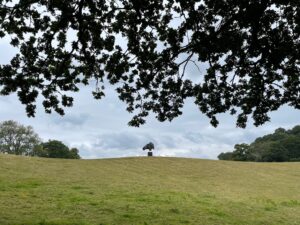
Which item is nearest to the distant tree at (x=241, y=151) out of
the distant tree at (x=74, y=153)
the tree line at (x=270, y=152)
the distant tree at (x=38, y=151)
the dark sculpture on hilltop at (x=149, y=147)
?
the tree line at (x=270, y=152)

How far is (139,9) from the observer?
52.4 ft

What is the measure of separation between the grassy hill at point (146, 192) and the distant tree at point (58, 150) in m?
52.7

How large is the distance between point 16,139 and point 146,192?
79.3 m

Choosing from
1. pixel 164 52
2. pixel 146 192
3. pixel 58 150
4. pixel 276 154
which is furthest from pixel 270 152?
pixel 164 52

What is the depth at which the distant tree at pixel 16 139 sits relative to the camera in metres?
103

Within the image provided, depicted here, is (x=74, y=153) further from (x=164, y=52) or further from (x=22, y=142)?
(x=164, y=52)

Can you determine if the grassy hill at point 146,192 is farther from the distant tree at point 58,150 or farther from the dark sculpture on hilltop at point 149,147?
the distant tree at point 58,150

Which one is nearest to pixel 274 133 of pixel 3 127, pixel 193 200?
pixel 3 127

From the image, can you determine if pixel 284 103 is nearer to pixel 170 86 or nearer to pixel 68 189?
pixel 170 86

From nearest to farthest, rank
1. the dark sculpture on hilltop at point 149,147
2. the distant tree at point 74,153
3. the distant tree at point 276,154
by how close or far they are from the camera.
Result: the dark sculpture on hilltop at point 149,147 → the distant tree at point 74,153 → the distant tree at point 276,154

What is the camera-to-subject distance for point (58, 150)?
106 meters

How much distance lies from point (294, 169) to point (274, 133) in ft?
318

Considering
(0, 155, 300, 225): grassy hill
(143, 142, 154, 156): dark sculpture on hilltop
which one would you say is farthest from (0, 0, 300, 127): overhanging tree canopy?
(143, 142, 154, 156): dark sculpture on hilltop

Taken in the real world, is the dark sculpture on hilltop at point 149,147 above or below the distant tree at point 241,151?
below
